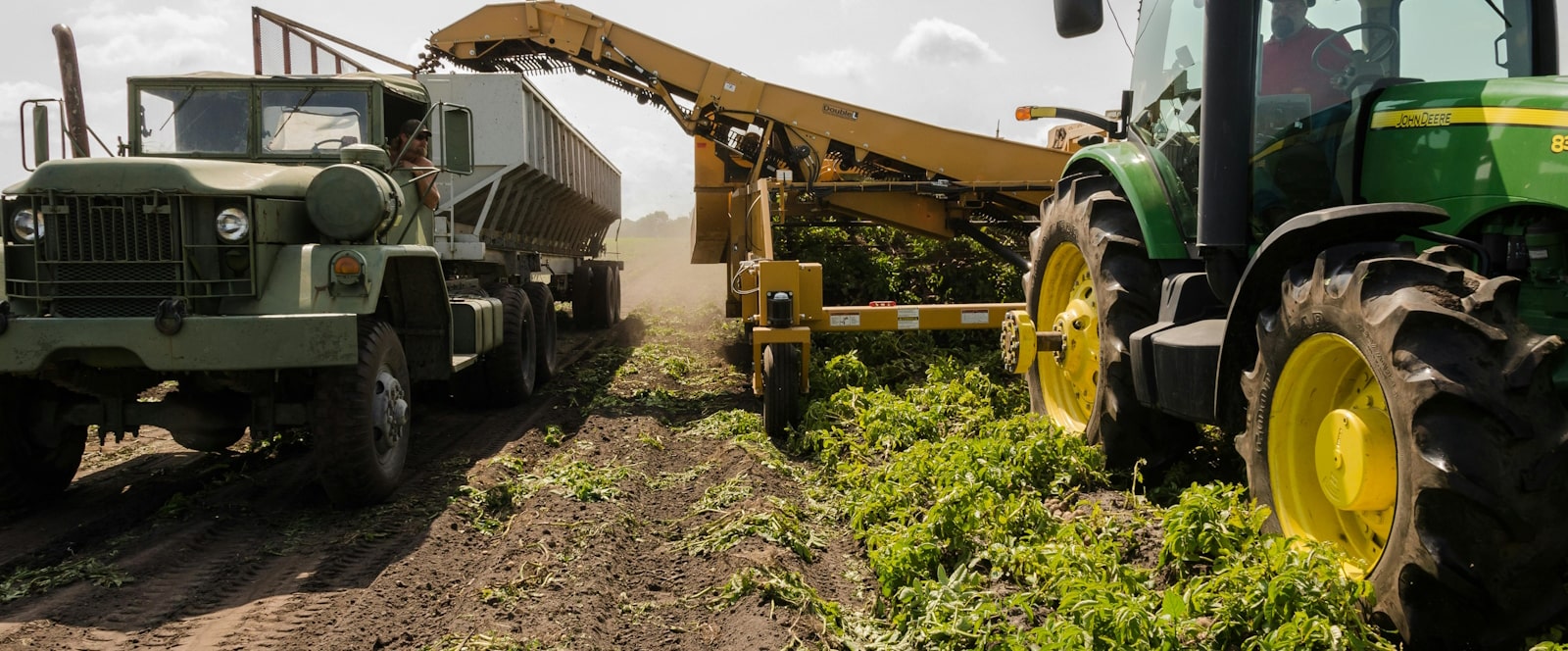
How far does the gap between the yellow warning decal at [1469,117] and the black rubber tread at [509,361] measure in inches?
256

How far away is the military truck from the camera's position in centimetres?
495

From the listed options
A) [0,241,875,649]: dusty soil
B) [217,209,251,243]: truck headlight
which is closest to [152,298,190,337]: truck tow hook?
[217,209,251,243]: truck headlight

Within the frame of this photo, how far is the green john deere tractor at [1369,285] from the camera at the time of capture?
2.68 metres

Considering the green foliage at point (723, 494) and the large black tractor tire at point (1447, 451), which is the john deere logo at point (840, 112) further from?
the large black tractor tire at point (1447, 451)

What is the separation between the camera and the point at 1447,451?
267 centimetres

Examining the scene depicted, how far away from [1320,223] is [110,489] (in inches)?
248

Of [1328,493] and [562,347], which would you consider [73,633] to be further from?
[562,347]

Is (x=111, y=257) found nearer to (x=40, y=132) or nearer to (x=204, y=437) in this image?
(x=204, y=437)

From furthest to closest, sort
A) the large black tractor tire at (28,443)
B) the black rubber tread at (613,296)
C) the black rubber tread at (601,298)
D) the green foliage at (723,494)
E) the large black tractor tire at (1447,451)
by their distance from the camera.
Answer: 1. the black rubber tread at (613,296)
2. the black rubber tread at (601,298)
3. the large black tractor tire at (28,443)
4. the green foliage at (723,494)
5. the large black tractor tire at (1447,451)

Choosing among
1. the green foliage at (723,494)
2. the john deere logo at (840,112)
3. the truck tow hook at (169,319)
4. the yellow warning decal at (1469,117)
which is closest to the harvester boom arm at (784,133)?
the john deere logo at (840,112)

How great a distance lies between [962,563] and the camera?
3.91 m

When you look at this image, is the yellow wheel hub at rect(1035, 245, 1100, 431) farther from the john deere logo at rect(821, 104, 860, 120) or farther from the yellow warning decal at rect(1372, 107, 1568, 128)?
the john deere logo at rect(821, 104, 860, 120)

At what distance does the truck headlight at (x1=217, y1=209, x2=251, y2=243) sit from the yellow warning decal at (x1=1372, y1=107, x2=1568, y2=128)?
16.9 ft

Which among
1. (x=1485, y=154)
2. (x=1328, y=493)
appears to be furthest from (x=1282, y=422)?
(x=1485, y=154)
